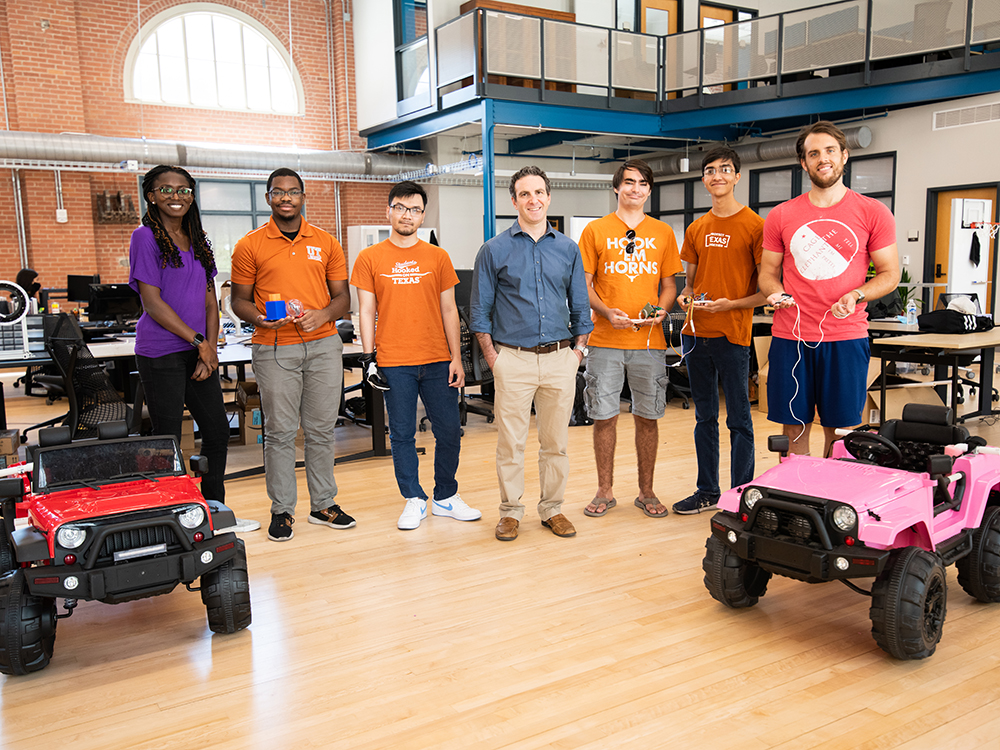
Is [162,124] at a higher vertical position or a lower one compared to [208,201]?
higher

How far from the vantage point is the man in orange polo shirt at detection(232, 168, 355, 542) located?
3854 mm

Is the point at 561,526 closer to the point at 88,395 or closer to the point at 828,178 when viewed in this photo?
the point at 828,178

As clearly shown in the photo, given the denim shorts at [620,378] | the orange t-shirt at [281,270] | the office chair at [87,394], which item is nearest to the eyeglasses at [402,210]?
the orange t-shirt at [281,270]

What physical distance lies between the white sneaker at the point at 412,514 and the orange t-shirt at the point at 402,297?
767 mm

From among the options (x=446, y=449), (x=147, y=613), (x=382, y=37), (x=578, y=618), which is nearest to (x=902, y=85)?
(x=382, y=37)

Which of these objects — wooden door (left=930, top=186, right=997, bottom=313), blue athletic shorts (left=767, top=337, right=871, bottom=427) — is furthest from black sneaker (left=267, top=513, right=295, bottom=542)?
wooden door (left=930, top=186, right=997, bottom=313)

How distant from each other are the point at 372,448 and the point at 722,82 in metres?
8.26

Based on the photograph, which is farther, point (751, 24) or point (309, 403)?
point (751, 24)

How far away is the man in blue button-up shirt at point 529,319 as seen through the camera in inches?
146

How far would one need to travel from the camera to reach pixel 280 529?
399 cm

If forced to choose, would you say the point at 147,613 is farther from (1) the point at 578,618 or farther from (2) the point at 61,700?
(1) the point at 578,618

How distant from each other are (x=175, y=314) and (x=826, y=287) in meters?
2.91

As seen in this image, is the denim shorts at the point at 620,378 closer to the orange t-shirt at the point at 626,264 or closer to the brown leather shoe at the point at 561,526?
the orange t-shirt at the point at 626,264

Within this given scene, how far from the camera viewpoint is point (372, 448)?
608 centimetres
